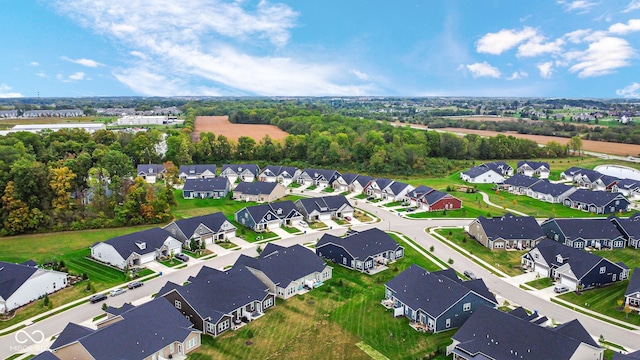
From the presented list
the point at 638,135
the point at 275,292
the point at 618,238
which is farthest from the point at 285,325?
the point at 638,135

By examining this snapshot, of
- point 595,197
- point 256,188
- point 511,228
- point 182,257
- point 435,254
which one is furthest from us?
point 256,188

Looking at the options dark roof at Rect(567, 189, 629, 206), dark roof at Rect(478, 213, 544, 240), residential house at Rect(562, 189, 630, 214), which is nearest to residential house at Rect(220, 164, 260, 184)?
dark roof at Rect(478, 213, 544, 240)

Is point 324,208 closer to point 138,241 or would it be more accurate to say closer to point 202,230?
point 202,230

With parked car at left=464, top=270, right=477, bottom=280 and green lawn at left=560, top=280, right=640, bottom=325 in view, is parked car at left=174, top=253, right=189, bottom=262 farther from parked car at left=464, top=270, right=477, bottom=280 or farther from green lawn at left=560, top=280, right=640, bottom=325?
green lawn at left=560, top=280, right=640, bottom=325

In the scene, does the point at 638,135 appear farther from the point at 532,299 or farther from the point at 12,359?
the point at 12,359

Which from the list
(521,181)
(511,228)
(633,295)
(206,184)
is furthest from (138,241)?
(521,181)
